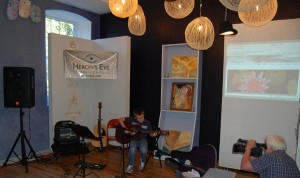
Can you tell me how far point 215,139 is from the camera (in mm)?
4336

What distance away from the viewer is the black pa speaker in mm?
3801

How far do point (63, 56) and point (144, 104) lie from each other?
2.04 metres

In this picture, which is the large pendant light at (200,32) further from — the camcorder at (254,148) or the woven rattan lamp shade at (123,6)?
the camcorder at (254,148)

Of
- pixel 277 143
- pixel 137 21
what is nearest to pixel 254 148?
pixel 277 143

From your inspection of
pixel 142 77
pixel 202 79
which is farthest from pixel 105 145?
pixel 202 79

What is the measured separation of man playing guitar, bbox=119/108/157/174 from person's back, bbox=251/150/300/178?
1.91 m

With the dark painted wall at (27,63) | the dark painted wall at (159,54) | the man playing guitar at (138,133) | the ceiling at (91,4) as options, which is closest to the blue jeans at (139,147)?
the man playing guitar at (138,133)

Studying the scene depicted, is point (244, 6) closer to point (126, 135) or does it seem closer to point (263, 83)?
point (263, 83)

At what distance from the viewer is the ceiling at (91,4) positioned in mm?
4996

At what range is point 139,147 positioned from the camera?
3.98 metres

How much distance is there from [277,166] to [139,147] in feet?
7.94

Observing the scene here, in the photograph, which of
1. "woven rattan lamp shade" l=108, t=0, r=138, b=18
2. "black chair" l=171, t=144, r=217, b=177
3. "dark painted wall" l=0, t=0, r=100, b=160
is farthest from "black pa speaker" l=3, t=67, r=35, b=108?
"black chair" l=171, t=144, r=217, b=177

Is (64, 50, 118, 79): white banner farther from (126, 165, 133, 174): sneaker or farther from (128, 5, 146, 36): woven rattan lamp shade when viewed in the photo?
(128, 5, 146, 36): woven rattan lamp shade

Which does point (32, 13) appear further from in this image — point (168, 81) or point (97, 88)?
point (168, 81)
